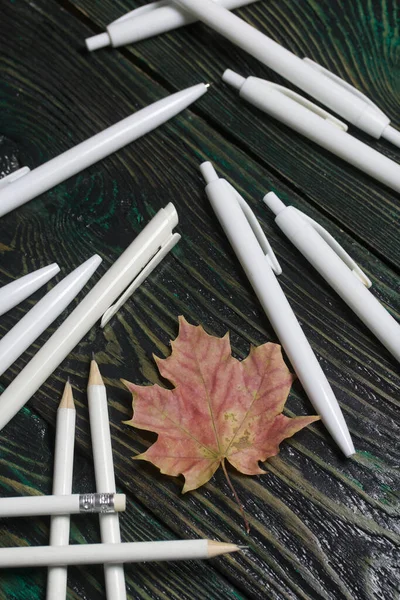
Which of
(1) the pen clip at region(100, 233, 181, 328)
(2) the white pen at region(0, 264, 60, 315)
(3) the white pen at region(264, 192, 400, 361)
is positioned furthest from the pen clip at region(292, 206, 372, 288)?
(2) the white pen at region(0, 264, 60, 315)

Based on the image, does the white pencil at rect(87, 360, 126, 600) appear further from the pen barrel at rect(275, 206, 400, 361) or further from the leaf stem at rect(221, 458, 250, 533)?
the pen barrel at rect(275, 206, 400, 361)

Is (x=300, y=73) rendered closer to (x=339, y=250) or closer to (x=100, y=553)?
(x=339, y=250)

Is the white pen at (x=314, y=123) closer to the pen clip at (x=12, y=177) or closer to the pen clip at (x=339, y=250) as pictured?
the pen clip at (x=339, y=250)

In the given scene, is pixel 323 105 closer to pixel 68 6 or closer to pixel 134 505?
pixel 68 6

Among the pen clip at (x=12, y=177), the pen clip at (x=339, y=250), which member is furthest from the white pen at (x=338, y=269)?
the pen clip at (x=12, y=177)

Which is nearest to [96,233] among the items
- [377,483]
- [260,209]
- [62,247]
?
[62,247]

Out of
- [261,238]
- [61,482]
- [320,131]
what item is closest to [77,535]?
[61,482]
